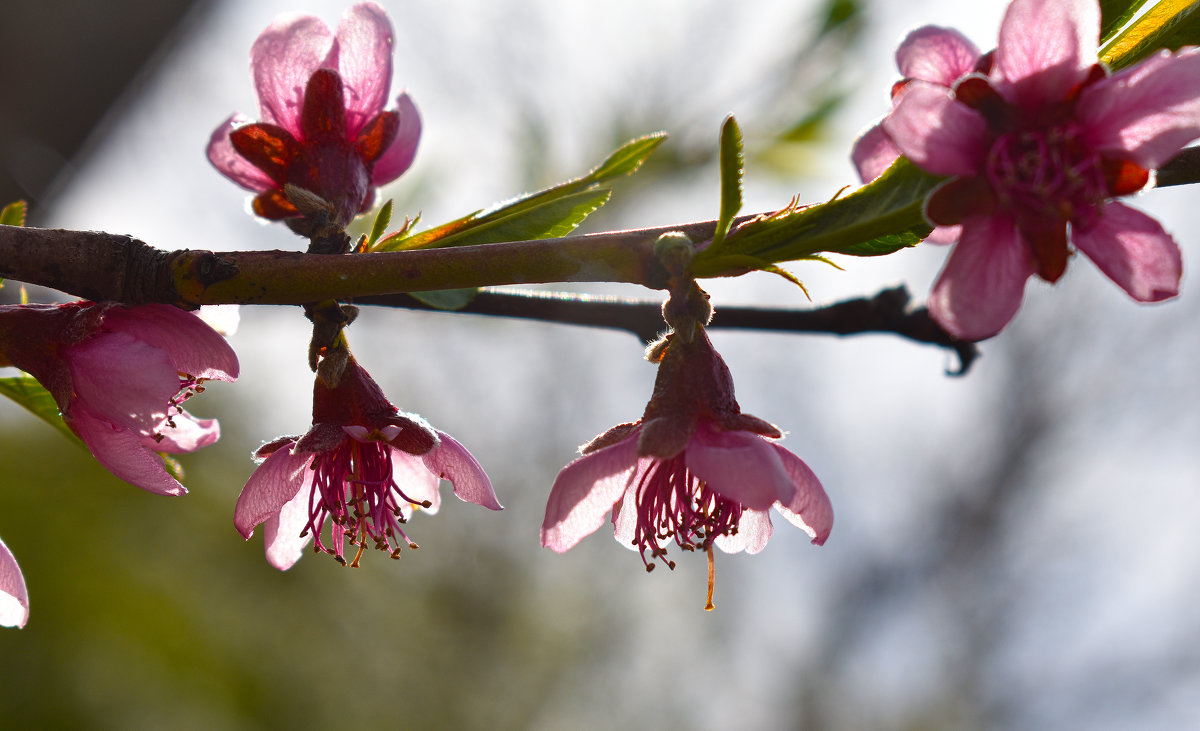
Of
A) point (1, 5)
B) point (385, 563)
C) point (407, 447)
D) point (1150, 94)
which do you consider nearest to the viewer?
point (1150, 94)

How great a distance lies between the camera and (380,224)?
625 millimetres

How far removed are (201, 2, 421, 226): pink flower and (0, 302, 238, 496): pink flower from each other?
0.18 m

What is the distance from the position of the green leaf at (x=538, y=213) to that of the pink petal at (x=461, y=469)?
165 millimetres

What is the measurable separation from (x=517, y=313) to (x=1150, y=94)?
47 cm

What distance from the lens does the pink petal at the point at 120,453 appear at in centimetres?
56

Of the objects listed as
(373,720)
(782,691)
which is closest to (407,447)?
(373,720)

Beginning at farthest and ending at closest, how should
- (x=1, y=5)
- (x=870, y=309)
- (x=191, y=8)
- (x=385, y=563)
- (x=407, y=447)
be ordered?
1. (x=385, y=563)
2. (x=191, y=8)
3. (x=1, y=5)
4. (x=870, y=309)
5. (x=407, y=447)

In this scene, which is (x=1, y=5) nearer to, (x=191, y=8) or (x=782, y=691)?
(x=191, y=8)

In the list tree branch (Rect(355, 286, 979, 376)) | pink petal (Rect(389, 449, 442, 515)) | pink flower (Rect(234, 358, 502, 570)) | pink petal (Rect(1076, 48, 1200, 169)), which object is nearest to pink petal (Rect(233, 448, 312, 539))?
pink flower (Rect(234, 358, 502, 570))

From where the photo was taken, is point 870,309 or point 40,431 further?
point 40,431

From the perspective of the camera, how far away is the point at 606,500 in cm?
60

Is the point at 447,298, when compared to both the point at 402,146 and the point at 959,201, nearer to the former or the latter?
the point at 402,146

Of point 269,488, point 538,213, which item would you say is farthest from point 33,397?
point 538,213

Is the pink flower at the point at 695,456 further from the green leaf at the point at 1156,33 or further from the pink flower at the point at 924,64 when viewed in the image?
the green leaf at the point at 1156,33
